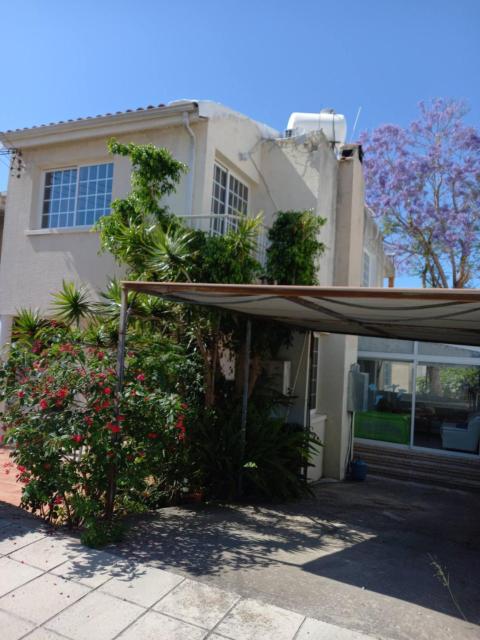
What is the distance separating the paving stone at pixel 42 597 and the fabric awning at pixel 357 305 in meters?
3.11

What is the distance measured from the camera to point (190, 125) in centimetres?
994

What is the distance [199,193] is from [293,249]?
7.05 ft

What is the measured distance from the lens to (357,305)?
5.69 meters

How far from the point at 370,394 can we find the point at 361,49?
10500mm

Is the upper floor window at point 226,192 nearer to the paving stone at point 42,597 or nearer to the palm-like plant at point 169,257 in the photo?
the palm-like plant at point 169,257

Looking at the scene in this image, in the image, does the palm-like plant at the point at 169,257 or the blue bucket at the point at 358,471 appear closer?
the palm-like plant at the point at 169,257

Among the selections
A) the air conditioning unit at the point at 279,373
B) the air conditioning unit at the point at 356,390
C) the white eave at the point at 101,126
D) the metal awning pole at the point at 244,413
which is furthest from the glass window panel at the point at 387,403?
the white eave at the point at 101,126

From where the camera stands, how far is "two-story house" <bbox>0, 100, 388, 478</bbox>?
32.8 feet

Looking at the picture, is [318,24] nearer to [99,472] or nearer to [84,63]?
[84,63]

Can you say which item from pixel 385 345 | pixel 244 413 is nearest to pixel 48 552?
pixel 244 413

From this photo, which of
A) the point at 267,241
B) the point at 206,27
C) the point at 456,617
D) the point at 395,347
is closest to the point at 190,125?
the point at 206,27

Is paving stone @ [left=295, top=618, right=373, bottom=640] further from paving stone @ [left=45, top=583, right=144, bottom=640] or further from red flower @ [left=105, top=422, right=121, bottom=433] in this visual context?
red flower @ [left=105, top=422, right=121, bottom=433]

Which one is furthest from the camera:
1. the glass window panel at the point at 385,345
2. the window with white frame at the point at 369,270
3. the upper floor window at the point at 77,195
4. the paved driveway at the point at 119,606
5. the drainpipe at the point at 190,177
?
the window with white frame at the point at 369,270

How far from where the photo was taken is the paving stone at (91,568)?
4.39 metres
